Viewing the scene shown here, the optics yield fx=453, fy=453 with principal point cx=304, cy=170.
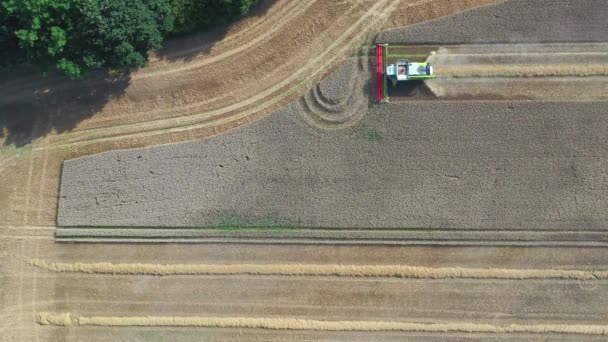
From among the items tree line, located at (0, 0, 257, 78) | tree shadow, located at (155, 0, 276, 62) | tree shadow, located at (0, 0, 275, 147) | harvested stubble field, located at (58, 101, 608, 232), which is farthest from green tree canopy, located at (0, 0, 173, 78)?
harvested stubble field, located at (58, 101, 608, 232)

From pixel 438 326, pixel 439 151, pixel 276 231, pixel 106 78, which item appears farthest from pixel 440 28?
pixel 106 78

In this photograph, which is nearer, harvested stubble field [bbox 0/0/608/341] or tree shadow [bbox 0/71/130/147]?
harvested stubble field [bbox 0/0/608/341]

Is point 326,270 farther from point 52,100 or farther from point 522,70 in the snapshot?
point 52,100

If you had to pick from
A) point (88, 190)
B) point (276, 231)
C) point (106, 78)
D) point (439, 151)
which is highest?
point (106, 78)

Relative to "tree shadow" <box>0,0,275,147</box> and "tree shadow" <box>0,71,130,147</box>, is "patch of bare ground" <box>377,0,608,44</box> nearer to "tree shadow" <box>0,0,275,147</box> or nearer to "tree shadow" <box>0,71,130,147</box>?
"tree shadow" <box>0,0,275,147</box>

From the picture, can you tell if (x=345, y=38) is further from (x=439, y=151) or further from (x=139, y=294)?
(x=139, y=294)

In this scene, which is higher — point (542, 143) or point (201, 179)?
point (542, 143)

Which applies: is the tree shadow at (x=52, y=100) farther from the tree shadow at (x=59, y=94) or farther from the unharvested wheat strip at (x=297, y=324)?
the unharvested wheat strip at (x=297, y=324)
